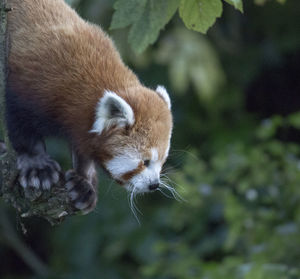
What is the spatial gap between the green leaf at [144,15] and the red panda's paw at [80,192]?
2.01 feet

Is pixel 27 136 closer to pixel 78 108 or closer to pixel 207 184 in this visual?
pixel 78 108

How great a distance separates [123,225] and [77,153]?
275 centimetres

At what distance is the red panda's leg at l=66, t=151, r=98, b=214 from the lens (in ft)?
9.09

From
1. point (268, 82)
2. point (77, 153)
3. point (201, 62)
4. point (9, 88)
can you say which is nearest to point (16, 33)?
point (9, 88)

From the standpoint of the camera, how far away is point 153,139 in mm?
2801

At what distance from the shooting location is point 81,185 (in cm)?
282

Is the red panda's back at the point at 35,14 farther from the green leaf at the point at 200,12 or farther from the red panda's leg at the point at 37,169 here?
the green leaf at the point at 200,12

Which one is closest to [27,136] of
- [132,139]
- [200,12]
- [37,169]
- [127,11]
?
[37,169]

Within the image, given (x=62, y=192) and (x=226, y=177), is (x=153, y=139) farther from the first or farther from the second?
(x=226, y=177)

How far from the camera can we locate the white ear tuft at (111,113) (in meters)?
2.71

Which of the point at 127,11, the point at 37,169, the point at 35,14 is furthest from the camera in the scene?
the point at 35,14

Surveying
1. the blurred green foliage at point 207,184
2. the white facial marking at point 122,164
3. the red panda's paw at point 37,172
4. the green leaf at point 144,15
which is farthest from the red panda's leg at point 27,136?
the blurred green foliage at point 207,184

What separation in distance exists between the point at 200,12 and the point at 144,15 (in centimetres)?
25

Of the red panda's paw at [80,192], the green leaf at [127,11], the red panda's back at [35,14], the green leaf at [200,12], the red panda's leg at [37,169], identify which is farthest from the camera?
the red panda's back at [35,14]
